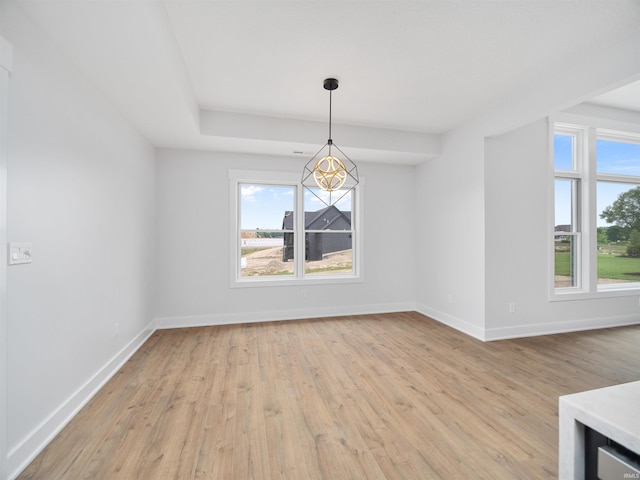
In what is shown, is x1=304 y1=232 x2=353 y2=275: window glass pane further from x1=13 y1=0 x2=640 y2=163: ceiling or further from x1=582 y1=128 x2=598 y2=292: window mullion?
x1=582 y1=128 x2=598 y2=292: window mullion

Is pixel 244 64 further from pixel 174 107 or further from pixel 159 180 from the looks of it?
pixel 159 180

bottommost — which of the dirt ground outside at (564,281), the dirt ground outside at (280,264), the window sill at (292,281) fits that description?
the window sill at (292,281)

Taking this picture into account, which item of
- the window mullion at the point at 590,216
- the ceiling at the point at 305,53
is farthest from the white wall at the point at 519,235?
the ceiling at the point at 305,53

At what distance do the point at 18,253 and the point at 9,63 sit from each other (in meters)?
1.01

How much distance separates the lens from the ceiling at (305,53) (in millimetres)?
1935

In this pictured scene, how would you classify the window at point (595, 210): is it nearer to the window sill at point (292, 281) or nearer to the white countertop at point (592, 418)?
the window sill at point (292, 281)

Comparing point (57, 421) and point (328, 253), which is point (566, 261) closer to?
point (328, 253)

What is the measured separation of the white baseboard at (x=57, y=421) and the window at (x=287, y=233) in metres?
1.92

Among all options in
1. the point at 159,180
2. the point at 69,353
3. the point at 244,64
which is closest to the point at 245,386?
the point at 69,353

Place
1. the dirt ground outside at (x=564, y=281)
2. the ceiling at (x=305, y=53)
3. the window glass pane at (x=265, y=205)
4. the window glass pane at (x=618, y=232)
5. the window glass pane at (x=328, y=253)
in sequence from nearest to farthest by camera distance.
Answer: the ceiling at (x=305, y=53), the dirt ground outside at (x=564, y=281), the window glass pane at (x=618, y=232), the window glass pane at (x=265, y=205), the window glass pane at (x=328, y=253)

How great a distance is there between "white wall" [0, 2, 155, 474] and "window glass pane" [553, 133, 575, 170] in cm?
544

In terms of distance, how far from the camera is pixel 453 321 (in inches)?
163

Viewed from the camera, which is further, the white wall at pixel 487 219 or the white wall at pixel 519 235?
the white wall at pixel 519 235

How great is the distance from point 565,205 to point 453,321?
7.57 ft
